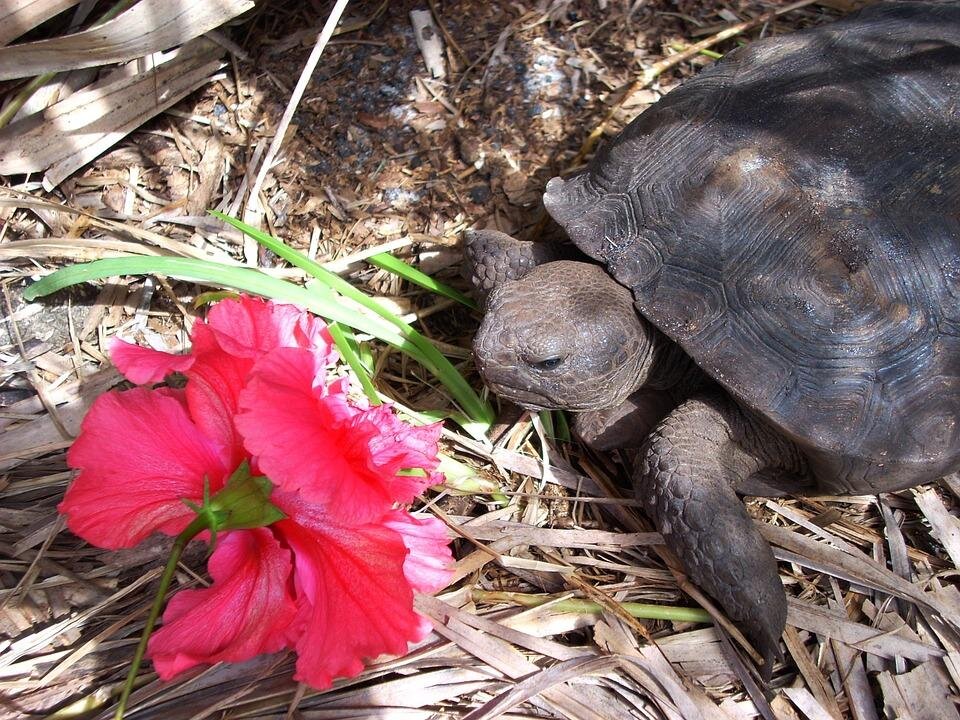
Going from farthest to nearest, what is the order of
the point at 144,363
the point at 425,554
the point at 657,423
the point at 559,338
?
1. the point at 657,423
2. the point at 559,338
3. the point at 425,554
4. the point at 144,363

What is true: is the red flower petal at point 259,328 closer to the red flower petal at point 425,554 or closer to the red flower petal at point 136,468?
the red flower petal at point 136,468

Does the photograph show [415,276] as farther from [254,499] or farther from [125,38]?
[254,499]

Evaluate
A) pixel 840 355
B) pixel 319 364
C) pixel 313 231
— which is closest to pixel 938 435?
pixel 840 355

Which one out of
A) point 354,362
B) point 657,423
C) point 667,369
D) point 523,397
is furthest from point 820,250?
point 354,362

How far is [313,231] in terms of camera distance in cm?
297

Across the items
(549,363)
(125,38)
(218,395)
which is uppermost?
(125,38)

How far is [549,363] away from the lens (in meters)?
2.29

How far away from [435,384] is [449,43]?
1.64 metres

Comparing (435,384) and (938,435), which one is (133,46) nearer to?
(435,384)

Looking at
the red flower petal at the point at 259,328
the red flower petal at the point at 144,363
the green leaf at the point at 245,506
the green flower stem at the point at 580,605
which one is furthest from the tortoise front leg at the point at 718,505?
the red flower petal at the point at 144,363

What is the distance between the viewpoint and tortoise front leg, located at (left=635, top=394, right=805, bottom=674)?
2164 millimetres

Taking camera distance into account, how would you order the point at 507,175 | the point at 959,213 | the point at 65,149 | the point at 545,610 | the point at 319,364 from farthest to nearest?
the point at 507,175 < the point at 65,149 < the point at 959,213 < the point at 545,610 < the point at 319,364

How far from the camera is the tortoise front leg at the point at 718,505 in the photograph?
7.10 feet

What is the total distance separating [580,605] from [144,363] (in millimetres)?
1410
